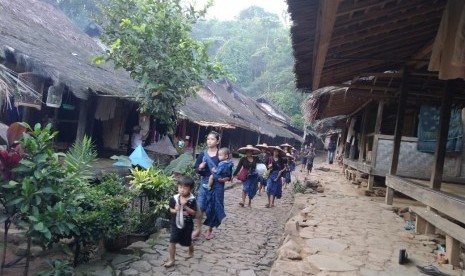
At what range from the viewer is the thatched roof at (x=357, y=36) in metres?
3.70

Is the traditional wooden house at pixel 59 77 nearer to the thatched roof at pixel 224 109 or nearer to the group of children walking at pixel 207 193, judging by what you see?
the thatched roof at pixel 224 109

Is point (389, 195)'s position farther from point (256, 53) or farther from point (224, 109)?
point (256, 53)

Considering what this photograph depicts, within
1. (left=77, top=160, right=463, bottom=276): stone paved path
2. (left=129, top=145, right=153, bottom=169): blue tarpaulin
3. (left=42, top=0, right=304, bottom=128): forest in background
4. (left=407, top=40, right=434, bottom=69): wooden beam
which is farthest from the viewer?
(left=42, top=0, right=304, bottom=128): forest in background

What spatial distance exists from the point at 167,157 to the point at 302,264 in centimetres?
686

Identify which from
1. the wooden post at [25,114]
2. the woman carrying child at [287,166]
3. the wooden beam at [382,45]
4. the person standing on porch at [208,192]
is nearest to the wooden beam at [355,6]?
the wooden beam at [382,45]

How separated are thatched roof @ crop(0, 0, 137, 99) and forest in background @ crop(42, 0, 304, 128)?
54.6 ft

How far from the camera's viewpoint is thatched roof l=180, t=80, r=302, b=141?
1633 centimetres

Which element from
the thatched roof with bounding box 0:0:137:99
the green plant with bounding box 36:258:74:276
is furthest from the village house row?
the green plant with bounding box 36:258:74:276

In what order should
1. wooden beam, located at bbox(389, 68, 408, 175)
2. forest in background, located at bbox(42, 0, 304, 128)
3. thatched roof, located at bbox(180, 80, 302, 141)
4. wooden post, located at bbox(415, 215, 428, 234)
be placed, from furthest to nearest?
1. forest in background, located at bbox(42, 0, 304, 128)
2. thatched roof, located at bbox(180, 80, 302, 141)
3. wooden beam, located at bbox(389, 68, 408, 175)
4. wooden post, located at bbox(415, 215, 428, 234)

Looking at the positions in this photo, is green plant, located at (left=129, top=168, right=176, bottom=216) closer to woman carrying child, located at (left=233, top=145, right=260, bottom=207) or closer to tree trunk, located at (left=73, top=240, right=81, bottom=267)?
tree trunk, located at (left=73, top=240, right=81, bottom=267)

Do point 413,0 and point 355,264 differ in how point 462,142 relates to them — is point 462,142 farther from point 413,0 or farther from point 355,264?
point 355,264

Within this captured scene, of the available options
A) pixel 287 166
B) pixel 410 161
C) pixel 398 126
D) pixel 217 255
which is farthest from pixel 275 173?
pixel 217 255

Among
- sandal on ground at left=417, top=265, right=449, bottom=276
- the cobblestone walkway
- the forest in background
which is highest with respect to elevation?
the forest in background

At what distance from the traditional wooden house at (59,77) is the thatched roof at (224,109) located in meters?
2.64
